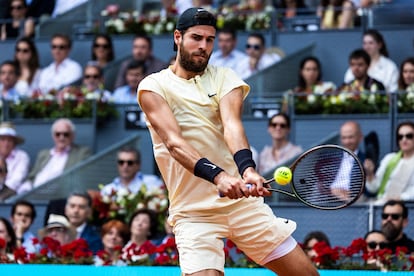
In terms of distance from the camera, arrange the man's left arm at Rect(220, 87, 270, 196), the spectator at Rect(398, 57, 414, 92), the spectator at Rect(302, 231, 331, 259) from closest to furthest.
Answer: the man's left arm at Rect(220, 87, 270, 196) < the spectator at Rect(302, 231, 331, 259) < the spectator at Rect(398, 57, 414, 92)

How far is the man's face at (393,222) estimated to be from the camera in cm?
1068

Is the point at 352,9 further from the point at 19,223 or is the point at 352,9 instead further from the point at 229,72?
the point at 229,72

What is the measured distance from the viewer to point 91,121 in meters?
13.9

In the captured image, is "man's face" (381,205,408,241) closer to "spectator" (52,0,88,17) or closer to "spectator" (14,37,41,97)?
"spectator" (14,37,41,97)

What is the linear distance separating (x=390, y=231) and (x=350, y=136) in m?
1.46

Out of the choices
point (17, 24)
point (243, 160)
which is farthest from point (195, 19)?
point (17, 24)

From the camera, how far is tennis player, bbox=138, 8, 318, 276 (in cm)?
698

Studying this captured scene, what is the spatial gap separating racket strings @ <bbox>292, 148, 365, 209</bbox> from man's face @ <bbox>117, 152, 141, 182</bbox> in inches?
211

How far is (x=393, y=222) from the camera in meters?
10.8

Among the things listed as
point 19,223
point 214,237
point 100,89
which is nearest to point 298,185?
point 214,237

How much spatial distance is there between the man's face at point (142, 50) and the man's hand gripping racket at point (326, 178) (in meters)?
7.14

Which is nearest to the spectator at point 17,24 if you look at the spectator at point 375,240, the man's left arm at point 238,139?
the spectator at point 375,240

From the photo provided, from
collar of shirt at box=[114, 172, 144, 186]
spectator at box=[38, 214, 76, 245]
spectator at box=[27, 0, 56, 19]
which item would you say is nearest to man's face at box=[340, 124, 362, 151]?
collar of shirt at box=[114, 172, 144, 186]

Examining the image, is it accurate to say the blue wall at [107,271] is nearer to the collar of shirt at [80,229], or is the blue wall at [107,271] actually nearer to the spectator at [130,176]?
the collar of shirt at [80,229]
